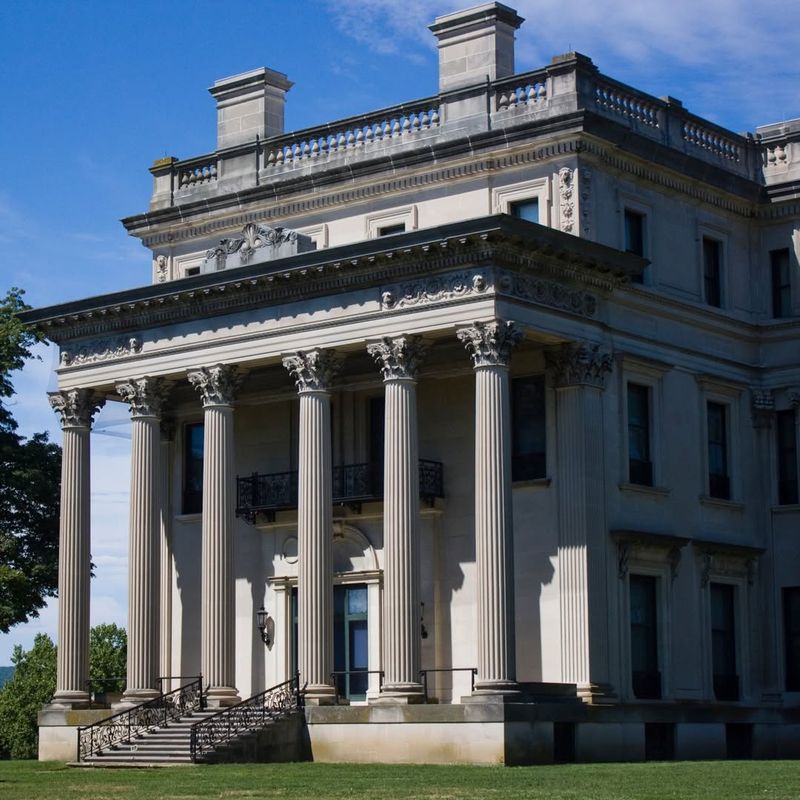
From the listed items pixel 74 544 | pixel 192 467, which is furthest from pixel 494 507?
pixel 74 544

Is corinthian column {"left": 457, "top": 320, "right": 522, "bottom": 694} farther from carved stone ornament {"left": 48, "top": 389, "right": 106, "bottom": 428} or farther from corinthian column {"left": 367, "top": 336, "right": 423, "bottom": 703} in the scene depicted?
carved stone ornament {"left": 48, "top": 389, "right": 106, "bottom": 428}

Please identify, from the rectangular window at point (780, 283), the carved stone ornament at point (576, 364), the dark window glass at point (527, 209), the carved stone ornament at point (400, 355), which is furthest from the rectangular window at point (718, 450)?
the carved stone ornament at point (400, 355)

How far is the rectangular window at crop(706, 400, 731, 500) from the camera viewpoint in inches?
1923

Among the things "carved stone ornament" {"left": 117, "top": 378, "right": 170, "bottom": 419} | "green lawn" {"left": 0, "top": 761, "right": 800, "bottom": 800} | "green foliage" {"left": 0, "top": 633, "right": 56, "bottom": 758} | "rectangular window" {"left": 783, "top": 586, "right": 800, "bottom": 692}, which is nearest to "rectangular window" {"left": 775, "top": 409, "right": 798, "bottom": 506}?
"rectangular window" {"left": 783, "top": 586, "right": 800, "bottom": 692}

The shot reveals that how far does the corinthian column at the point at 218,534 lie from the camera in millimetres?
46469

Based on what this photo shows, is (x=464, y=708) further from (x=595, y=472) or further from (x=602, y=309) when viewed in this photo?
(x=602, y=309)

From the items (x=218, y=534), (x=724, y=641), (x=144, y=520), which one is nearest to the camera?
(x=218, y=534)

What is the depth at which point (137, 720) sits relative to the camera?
46438 millimetres

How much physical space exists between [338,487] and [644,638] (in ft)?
28.1

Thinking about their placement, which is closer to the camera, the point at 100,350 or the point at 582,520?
the point at 582,520

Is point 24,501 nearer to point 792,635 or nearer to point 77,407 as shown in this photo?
point 77,407

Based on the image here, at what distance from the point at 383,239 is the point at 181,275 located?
1067cm

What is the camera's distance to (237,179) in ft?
168

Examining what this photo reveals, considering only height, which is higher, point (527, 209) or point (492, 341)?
point (527, 209)
